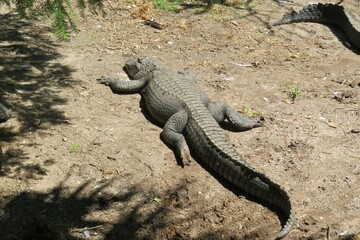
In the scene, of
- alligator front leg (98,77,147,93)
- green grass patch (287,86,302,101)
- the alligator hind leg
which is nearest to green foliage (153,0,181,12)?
alligator front leg (98,77,147,93)

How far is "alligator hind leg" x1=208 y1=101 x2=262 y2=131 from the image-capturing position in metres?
5.39

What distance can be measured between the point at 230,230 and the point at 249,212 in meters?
0.30

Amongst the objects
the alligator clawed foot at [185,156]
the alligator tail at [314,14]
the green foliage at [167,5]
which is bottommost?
the alligator clawed foot at [185,156]

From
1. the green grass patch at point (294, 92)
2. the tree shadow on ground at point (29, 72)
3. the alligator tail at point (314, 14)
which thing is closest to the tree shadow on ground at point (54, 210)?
the tree shadow on ground at point (29, 72)

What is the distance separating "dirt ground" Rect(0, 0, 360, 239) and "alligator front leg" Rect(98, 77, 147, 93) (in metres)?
0.10

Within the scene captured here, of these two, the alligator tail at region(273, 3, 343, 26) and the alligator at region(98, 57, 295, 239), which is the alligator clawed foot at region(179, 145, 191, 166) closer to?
the alligator at region(98, 57, 295, 239)

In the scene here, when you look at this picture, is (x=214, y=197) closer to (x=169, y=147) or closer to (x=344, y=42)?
(x=169, y=147)

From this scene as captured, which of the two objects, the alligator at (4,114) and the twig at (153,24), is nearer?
the alligator at (4,114)

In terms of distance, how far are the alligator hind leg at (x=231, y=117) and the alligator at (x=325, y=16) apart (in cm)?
314

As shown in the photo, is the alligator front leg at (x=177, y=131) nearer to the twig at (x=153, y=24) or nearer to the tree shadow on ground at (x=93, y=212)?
the tree shadow on ground at (x=93, y=212)

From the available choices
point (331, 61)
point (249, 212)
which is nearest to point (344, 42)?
point (331, 61)

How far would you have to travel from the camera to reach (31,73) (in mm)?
6090

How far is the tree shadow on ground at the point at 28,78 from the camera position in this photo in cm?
510

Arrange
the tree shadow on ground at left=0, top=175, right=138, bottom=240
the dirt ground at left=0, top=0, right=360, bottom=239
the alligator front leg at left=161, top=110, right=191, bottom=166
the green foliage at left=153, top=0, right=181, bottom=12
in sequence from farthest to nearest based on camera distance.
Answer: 1. the green foliage at left=153, top=0, right=181, bottom=12
2. the alligator front leg at left=161, top=110, right=191, bottom=166
3. the dirt ground at left=0, top=0, right=360, bottom=239
4. the tree shadow on ground at left=0, top=175, right=138, bottom=240
